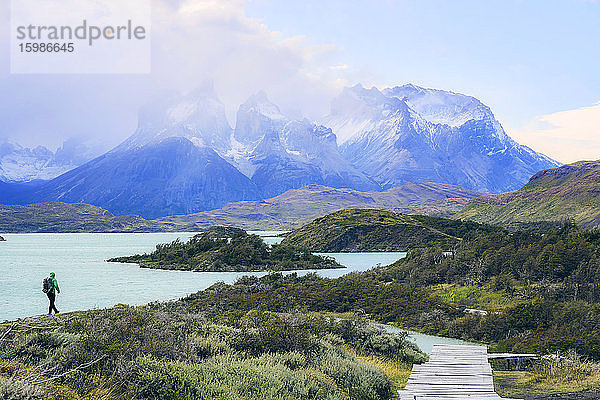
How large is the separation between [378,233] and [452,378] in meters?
97.7

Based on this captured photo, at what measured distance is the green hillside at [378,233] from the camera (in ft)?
340

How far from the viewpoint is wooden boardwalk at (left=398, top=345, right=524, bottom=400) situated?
10.8 metres

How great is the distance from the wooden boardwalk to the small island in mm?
54281

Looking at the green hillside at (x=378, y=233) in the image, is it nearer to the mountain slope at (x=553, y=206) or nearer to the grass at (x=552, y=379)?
the mountain slope at (x=553, y=206)

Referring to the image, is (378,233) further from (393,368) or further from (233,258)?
(393,368)

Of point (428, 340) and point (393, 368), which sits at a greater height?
point (393, 368)

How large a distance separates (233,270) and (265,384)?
58961 millimetres

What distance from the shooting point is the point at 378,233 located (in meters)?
109

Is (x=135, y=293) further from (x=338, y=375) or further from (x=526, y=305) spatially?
(x=338, y=375)

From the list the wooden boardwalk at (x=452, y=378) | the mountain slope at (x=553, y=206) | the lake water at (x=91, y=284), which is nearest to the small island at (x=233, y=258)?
the lake water at (x=91, y=284)

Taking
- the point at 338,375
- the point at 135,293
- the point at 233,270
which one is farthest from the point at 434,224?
the point at 338,375

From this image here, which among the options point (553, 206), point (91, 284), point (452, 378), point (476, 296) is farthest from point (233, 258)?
point (553, 206)

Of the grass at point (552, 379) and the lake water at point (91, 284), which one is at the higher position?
the grass at point (552, 379)

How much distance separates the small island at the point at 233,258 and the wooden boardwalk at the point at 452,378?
178 feet
